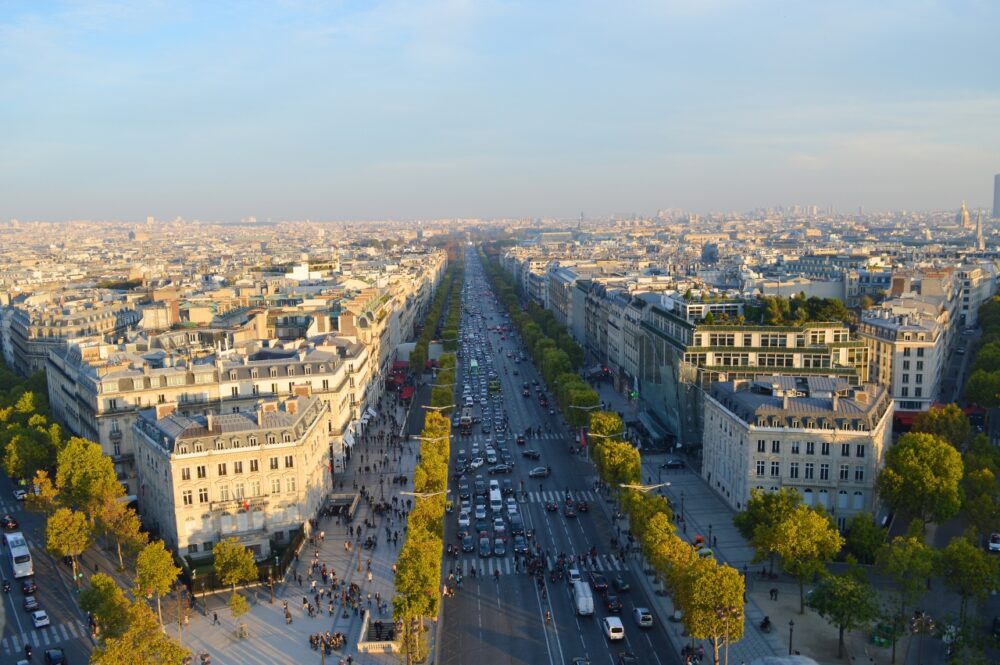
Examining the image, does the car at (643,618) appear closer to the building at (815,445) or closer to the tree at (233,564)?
the building at (815,445)

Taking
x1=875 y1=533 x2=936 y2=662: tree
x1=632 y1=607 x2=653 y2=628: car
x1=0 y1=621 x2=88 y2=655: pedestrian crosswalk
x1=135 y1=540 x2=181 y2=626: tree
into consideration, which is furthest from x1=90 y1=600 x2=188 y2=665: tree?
x1=875 y1=533 x2=936 y2=662: tree

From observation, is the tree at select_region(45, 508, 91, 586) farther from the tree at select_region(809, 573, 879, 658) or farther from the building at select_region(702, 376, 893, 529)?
the building at select_region(702, 376, 893, 529)

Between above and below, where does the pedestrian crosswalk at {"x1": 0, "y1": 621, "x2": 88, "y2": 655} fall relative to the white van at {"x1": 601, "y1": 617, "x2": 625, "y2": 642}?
below

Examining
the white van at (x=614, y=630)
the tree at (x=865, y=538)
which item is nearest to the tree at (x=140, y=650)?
the white van at (x=614, y=630)

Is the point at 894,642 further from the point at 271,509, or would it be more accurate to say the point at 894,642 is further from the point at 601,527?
the point at 271,509

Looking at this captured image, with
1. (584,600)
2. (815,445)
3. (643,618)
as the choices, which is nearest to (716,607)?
(643,618)

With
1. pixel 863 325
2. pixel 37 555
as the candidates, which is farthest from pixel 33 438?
pixel 863 325
